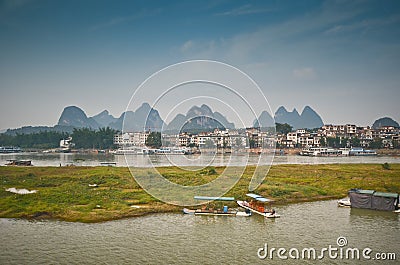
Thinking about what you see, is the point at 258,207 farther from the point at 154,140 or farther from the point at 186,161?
the point at 154,140

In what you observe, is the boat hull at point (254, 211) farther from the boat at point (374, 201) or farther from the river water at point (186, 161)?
the river water at point (186, 161)

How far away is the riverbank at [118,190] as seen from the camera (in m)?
15.2

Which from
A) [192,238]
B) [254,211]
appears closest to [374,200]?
[254,211]

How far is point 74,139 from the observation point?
82.4m

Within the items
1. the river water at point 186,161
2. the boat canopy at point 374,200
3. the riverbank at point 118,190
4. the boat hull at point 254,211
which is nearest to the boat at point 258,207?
the boat hull at point 254,211

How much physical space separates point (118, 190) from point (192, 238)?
25.4 feet

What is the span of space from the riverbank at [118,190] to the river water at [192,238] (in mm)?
916

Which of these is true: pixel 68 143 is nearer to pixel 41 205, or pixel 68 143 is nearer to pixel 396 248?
pixel 41 205

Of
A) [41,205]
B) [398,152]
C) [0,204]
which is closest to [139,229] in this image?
[41,205]

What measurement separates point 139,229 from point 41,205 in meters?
5.07

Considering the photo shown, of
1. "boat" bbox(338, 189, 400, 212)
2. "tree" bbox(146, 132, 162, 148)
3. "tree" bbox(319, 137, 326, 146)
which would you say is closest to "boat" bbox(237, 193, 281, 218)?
"boat" bbox(338, 189, 400, 212)

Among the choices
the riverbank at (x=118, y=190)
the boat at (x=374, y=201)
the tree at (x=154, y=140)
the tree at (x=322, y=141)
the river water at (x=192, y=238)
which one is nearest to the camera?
the river water at (x=192, y=238)

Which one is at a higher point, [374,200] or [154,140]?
[154,140]

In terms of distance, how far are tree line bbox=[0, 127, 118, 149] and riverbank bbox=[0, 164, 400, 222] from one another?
5476 centimetres
